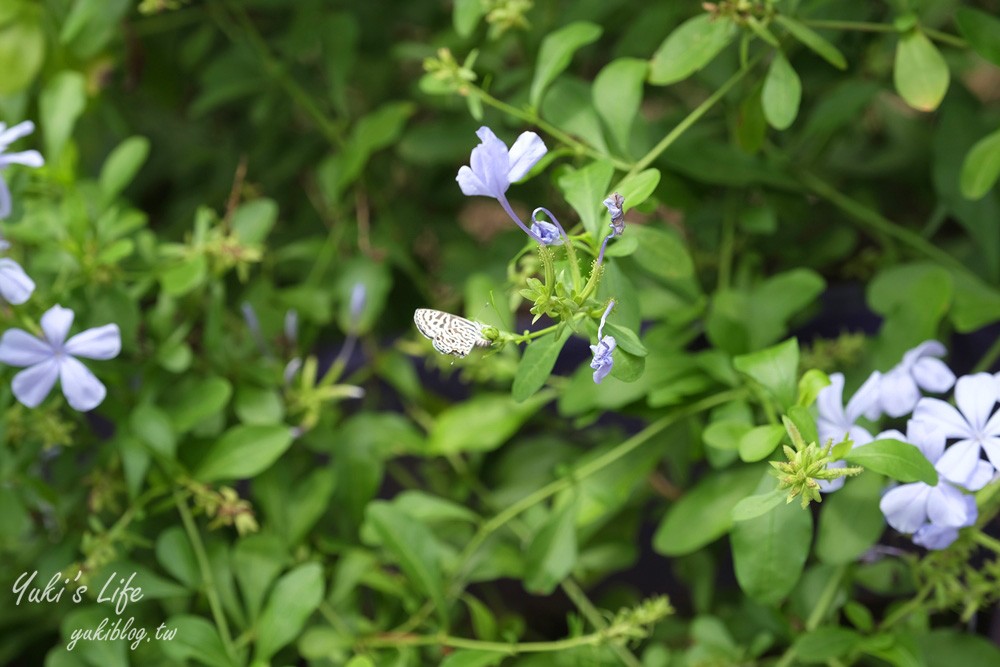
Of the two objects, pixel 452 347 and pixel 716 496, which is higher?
pixel 452 347

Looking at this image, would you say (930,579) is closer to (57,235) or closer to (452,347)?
(452,347)

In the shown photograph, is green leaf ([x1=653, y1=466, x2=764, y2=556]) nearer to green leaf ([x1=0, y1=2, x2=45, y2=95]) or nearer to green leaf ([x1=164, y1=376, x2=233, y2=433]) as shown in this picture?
green leaf ([x1=164, y1=376, x2=233, y2=433])

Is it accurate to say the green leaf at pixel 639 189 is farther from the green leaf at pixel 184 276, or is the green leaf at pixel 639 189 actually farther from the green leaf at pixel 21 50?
the green leaf at pixel 21 50

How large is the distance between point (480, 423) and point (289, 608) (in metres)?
0.23

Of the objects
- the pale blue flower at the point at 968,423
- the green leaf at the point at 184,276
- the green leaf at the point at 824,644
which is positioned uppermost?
the green leaf at the point at 184,276

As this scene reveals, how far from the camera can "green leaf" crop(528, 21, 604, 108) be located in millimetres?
687

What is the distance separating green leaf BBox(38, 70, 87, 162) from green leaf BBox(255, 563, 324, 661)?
14.0 inches

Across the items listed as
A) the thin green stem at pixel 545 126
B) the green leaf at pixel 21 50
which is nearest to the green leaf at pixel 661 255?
the thin green stem at pixel 545 126

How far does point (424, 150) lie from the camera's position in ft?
3.10

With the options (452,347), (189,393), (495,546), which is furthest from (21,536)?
(452,347)

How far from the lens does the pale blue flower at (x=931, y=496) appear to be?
1.81 feet

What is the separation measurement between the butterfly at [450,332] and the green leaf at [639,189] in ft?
0.41


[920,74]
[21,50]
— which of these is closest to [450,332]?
[920,74]

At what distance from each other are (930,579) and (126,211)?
0.64 m
